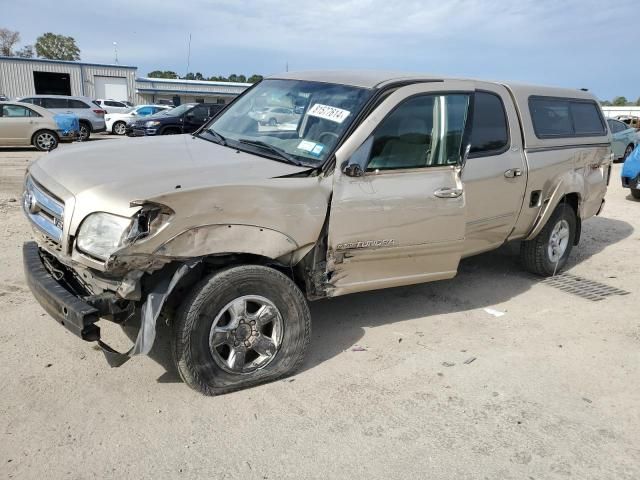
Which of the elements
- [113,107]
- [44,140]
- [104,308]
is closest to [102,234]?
[104,308]

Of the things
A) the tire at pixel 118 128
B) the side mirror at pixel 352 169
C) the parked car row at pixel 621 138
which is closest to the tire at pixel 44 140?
the tire at pixel 118 128

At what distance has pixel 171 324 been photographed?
3.25m

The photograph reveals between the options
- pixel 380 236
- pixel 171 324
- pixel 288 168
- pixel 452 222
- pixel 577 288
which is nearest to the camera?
pixel 171 324

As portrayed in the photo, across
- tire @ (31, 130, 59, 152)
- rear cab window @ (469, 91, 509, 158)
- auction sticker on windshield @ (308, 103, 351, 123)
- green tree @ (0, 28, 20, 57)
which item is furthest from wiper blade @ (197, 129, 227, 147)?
green tree @ (0, 28, 20, 57)

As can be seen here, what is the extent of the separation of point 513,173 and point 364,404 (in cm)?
253

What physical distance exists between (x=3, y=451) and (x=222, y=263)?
1.47 m

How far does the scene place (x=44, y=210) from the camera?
3.30m

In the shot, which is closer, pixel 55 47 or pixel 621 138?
pixel 621 138

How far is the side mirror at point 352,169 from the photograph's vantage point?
3547mm

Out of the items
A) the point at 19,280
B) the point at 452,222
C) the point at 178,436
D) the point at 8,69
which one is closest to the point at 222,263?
the point at 178,436

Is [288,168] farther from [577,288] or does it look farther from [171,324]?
[577,288]

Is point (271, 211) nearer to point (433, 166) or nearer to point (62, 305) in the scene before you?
point (62, 305)

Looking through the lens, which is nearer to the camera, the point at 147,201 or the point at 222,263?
the point at 147,201

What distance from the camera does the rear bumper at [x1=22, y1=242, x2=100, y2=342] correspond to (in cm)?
283
